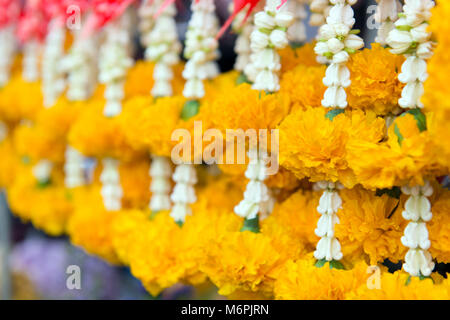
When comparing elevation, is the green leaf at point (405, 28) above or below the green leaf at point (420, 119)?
above

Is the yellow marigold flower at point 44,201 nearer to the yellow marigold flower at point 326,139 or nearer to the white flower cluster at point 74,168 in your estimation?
the white flower cluster at point 74,168

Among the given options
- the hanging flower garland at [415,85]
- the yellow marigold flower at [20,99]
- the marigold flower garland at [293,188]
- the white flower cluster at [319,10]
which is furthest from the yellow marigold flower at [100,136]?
the hanging flower garland at [415,85]

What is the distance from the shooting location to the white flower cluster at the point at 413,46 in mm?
474

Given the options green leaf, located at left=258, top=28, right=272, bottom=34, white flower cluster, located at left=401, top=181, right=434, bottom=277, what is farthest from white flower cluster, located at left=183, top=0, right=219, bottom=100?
white flower cluster, located at left=401, top=181, right=434, bottom=277

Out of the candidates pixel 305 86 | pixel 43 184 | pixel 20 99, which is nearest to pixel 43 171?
pixel 43 184

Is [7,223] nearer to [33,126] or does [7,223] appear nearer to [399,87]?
[33,126]

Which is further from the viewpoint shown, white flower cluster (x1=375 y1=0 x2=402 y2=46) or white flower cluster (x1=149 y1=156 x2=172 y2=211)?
white flower cluster (x1=149 y1=156 x2=172 y2=211)

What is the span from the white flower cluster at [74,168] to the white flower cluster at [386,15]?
585 millimetres

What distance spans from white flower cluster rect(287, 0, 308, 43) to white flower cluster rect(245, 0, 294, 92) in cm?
7

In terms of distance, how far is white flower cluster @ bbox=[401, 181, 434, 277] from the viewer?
0.49 meters

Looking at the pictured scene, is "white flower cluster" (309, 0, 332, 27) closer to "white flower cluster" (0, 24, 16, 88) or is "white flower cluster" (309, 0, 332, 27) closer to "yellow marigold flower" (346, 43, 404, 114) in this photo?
"yellow marigold flower" (346, 43, 404, 114)

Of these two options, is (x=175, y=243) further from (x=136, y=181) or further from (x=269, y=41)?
(x=269, y=41)

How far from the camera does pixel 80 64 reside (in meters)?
0.87
